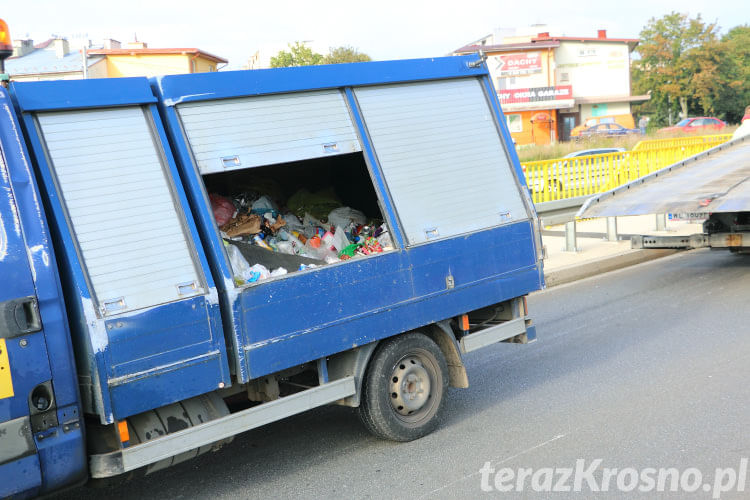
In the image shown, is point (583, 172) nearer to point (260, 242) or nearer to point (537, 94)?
point (260, 242)

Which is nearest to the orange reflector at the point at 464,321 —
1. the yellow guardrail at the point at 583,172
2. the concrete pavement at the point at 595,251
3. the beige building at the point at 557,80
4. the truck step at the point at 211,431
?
the truck step at the point at 211,431

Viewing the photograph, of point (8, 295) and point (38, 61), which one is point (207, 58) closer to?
point (38, 61)

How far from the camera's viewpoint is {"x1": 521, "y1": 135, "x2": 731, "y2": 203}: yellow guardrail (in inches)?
575

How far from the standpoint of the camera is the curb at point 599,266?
1176 centimetres

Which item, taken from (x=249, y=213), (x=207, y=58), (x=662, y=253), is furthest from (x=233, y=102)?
(x=207, y=58)

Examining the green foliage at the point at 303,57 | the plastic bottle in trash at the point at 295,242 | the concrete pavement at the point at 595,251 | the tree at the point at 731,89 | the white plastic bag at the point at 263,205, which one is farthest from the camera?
the tree at the point at 731,89

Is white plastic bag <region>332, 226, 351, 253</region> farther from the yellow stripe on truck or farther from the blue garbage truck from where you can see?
the yellow stripe on truck

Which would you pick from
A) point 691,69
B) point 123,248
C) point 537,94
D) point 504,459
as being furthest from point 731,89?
point 123,248

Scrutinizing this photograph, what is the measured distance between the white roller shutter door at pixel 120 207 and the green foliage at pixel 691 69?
60.1 meters

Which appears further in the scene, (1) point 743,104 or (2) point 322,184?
(1) point 743,104

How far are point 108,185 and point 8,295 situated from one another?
2.59 feet

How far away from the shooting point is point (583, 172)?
15195 millimetres

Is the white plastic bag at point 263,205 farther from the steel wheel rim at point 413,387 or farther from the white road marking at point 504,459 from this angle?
the white road marking at point 504,459

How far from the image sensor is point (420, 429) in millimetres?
5645
